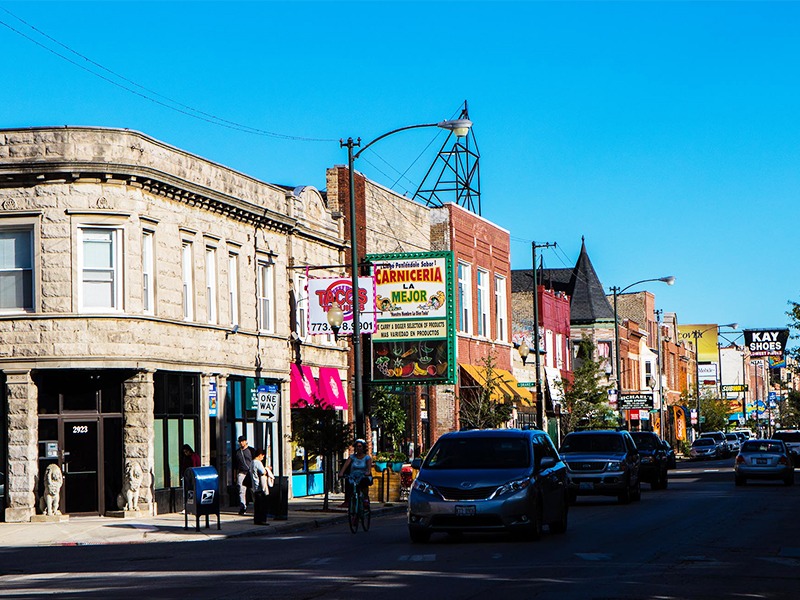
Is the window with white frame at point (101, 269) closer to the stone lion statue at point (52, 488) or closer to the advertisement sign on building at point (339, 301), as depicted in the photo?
the stone lion statue at point (52, 488)

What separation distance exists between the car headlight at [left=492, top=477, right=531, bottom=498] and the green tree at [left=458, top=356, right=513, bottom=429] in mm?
31398

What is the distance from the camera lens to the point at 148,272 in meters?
33.2

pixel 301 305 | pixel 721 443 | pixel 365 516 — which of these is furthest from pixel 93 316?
pixel 721 443

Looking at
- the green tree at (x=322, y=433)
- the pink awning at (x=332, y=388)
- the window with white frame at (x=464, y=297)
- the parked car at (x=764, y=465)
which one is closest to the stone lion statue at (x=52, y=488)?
the green tree at (x=322, y=433)

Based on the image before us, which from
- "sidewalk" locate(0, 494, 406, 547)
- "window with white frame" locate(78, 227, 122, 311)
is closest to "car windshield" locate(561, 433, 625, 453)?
"sidewalk" locate(0, 494, 406, 547)

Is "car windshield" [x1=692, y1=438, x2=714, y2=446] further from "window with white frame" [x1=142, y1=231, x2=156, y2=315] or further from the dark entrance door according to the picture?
the dark entrance door

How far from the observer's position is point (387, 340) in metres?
44.7

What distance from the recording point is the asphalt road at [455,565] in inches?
573

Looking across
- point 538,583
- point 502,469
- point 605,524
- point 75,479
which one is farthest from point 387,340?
point 538,583

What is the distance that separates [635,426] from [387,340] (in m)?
57.5

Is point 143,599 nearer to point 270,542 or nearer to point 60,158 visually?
point 270,542

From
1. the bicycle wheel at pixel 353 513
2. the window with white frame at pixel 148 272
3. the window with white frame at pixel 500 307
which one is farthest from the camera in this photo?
the window with white frame at pixel 500 307

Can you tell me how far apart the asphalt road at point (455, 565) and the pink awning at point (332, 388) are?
1596cm

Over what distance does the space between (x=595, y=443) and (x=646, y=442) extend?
447 inches
